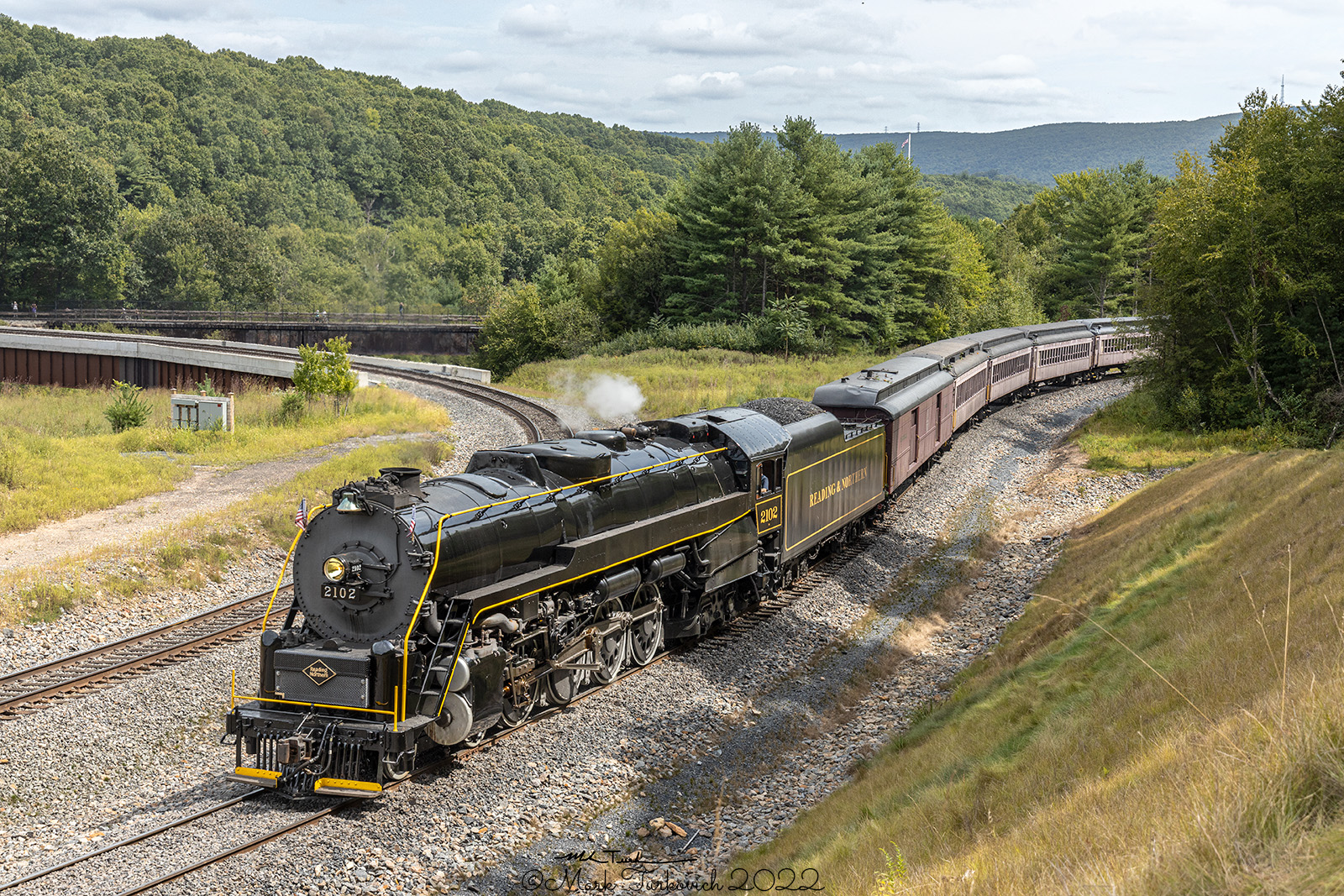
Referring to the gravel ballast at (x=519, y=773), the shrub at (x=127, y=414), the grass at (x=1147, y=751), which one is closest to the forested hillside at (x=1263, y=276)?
the grass at (x=1147, y=751)

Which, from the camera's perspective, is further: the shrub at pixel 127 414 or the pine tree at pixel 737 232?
the pine tree at pixel 737 232

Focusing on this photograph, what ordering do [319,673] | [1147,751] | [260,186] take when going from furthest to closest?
1. [260,186]
2. [319,673]
3. [1147,751]

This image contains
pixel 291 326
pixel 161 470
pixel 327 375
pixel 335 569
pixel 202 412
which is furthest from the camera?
pixel 291 326

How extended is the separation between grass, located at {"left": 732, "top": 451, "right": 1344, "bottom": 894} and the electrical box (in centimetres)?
2347

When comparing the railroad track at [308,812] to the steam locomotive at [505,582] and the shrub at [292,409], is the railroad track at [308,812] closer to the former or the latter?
the steam locomotive at [505,582]

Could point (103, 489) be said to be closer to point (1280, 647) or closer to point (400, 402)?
point (400, 402)

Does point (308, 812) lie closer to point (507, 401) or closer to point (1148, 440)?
point (507, 401)

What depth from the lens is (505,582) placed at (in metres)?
10.5

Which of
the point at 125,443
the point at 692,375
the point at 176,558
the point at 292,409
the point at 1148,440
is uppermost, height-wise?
the point at 692,375

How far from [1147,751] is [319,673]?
7573 millimetres

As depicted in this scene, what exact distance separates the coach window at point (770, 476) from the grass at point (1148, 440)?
15.0 metres

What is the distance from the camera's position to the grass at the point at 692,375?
36781 mm


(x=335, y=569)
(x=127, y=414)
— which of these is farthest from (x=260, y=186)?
(x=335, y=569)

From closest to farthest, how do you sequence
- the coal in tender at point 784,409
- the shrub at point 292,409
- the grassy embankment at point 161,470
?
the grassy embankment at point 161,470
the coal in tender at point 784,409
the shrub at point 292,409
